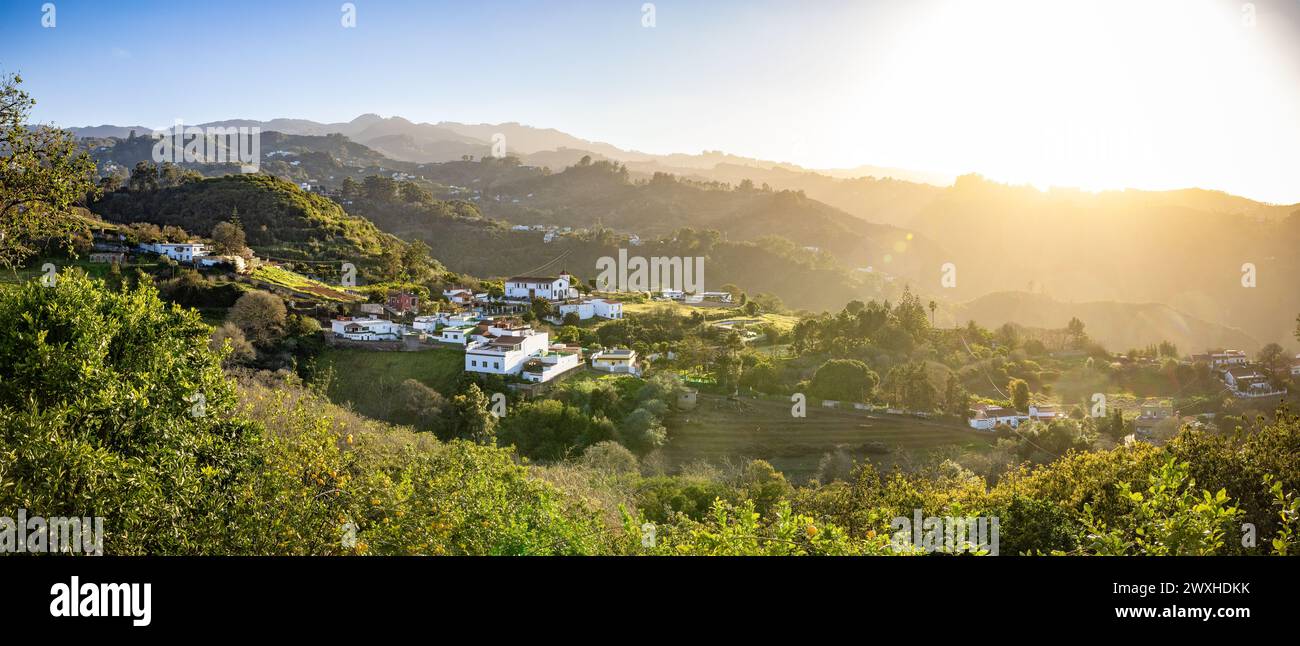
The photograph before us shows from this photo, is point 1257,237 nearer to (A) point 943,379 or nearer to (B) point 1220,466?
(A) point 943,379

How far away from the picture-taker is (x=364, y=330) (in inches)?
1021

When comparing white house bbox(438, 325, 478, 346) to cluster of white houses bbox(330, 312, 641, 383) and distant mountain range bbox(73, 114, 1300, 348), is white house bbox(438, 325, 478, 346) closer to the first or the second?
cluster of white houses bbox(330, 312, 641, 383)

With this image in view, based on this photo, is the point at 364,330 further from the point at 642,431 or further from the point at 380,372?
the point at 642,431

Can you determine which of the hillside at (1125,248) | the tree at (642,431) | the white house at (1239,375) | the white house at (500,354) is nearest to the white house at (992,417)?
the white house at (1239,375)

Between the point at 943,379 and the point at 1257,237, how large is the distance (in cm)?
5778

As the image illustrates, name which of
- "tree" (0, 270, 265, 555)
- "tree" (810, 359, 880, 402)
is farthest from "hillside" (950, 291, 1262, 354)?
"tree" (0, 270, 265, 555)

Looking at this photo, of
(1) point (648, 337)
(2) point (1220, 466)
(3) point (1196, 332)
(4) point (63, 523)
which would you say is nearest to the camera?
(4) point (63, 523)

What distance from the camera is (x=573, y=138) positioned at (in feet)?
542

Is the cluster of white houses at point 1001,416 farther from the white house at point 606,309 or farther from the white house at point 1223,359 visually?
the white house at point 606,309

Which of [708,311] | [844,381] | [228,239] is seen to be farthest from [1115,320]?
[228,239]

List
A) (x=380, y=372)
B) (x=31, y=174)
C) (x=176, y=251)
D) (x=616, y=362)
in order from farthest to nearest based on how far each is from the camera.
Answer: (x=176, y=251) < (x=616, y=362) < (x=380, y=372) < (x=31, y=174)

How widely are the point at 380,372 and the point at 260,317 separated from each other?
5.09 meters

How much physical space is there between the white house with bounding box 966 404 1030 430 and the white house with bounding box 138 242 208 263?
30.6m
